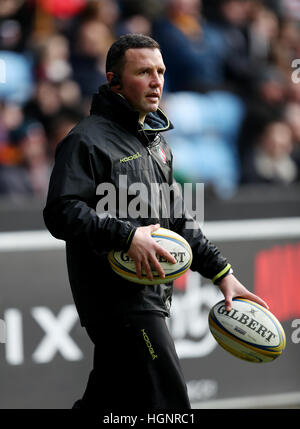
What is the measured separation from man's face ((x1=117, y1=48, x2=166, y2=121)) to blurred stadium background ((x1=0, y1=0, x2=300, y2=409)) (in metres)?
2.30

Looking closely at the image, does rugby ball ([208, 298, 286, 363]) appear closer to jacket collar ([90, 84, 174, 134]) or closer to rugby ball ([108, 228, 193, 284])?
rugby ball ([108, 228, 193, 284])

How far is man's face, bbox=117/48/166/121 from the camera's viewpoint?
3727 millimetres

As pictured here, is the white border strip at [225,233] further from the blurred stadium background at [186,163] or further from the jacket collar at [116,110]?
A: the jacket collar at [116,110]

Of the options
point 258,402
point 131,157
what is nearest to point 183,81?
point 258,402

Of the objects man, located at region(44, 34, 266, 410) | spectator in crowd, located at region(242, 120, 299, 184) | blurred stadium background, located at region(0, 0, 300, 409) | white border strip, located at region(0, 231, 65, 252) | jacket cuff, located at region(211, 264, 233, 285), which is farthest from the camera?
spectator in crowd, located at region(242, 120, 299, 184)

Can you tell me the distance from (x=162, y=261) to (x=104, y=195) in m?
0.43

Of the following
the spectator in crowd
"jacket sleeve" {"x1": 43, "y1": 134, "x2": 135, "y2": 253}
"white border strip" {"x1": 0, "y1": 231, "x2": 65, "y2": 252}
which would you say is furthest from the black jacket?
the spectator in crowd

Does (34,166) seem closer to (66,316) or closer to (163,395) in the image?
(66,316)

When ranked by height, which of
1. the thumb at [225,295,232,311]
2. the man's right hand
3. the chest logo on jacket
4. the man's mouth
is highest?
the man's mouth

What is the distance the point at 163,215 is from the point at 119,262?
443mm

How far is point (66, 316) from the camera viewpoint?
5.88 m

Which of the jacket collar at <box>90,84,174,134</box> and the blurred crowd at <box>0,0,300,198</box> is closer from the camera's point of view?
the jacket collar at <box>90,84,174,134</box>

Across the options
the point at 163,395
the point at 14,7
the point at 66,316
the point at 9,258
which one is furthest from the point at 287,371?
the point at 14,7

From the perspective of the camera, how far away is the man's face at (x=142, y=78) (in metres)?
3.73
